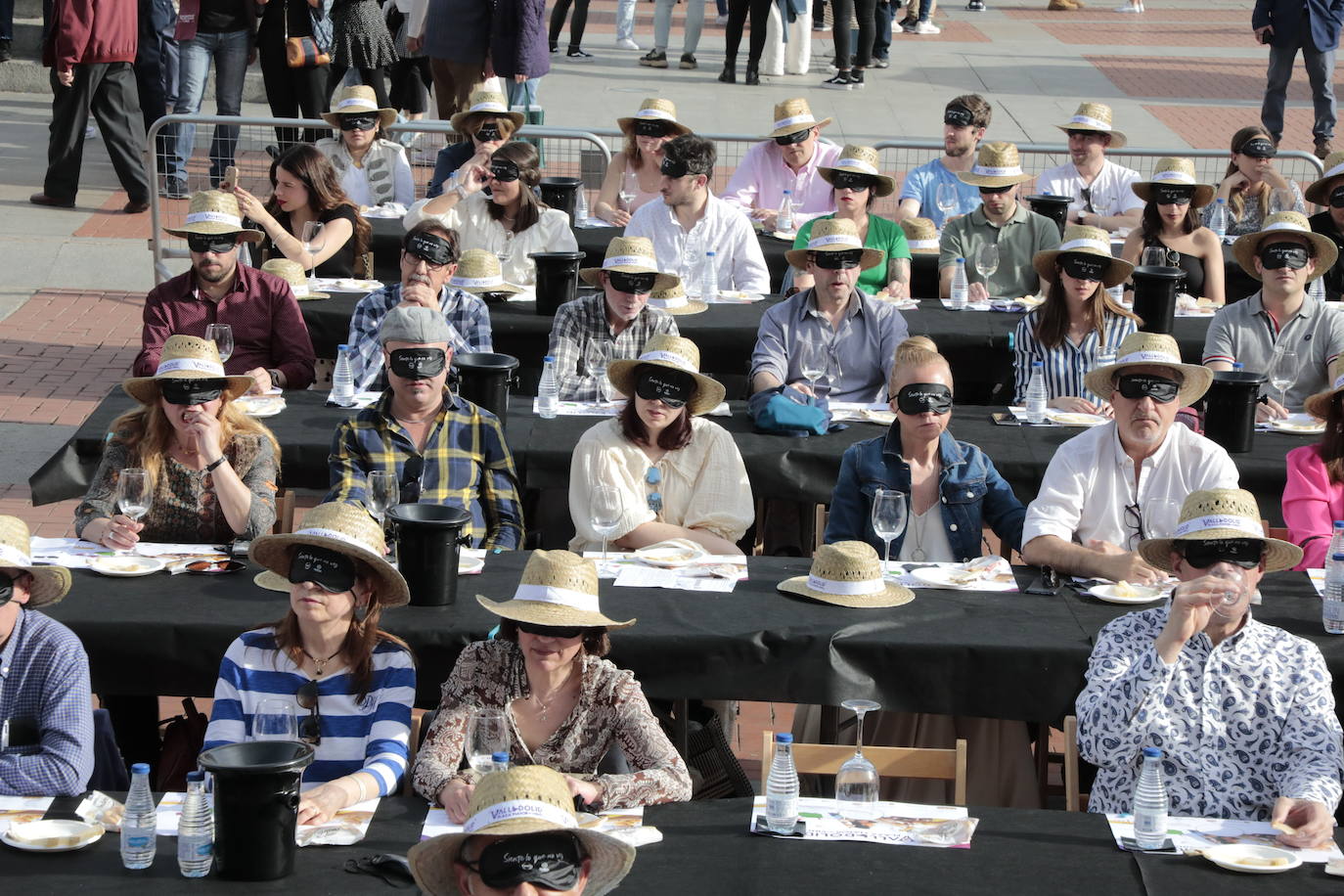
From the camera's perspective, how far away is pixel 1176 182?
10297 millimetres

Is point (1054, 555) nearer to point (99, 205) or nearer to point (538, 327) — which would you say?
point (538, 327)

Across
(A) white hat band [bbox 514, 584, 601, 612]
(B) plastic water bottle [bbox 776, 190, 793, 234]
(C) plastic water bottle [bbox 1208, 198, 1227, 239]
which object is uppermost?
(C) plastic water bottle [bbox 1208, 198, 1227, 239]

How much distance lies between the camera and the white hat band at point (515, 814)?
126 inches

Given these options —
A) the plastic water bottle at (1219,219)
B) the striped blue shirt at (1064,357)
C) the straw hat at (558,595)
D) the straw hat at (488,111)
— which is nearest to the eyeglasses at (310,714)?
the straw hat at (558,595)

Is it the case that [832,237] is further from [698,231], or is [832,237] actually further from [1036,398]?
[698,231]

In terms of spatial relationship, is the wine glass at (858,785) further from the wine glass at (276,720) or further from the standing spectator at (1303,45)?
the standing spectator at (1303,45)

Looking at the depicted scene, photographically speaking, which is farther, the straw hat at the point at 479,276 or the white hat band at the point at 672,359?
the straw hat at the point at 479,276

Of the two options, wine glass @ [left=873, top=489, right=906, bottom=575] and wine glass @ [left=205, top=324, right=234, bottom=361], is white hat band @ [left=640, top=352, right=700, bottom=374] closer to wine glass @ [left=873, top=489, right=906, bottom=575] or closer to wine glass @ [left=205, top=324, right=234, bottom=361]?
wine glass @ [left=873, top=489, right=906, bottom=575]

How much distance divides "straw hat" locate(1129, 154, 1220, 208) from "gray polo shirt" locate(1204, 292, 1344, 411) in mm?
1742

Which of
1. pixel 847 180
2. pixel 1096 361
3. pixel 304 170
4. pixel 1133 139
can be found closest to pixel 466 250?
pixel 304 170

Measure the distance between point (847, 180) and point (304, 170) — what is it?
322cm

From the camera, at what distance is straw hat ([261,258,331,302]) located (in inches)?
378

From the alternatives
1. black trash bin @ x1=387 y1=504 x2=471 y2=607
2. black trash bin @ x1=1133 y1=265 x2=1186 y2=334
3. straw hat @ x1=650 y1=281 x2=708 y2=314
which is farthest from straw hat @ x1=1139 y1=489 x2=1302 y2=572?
straw hat @ x1=650 y1=281 x2=708 y2=314

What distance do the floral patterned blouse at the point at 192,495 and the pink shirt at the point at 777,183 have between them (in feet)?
19.7
